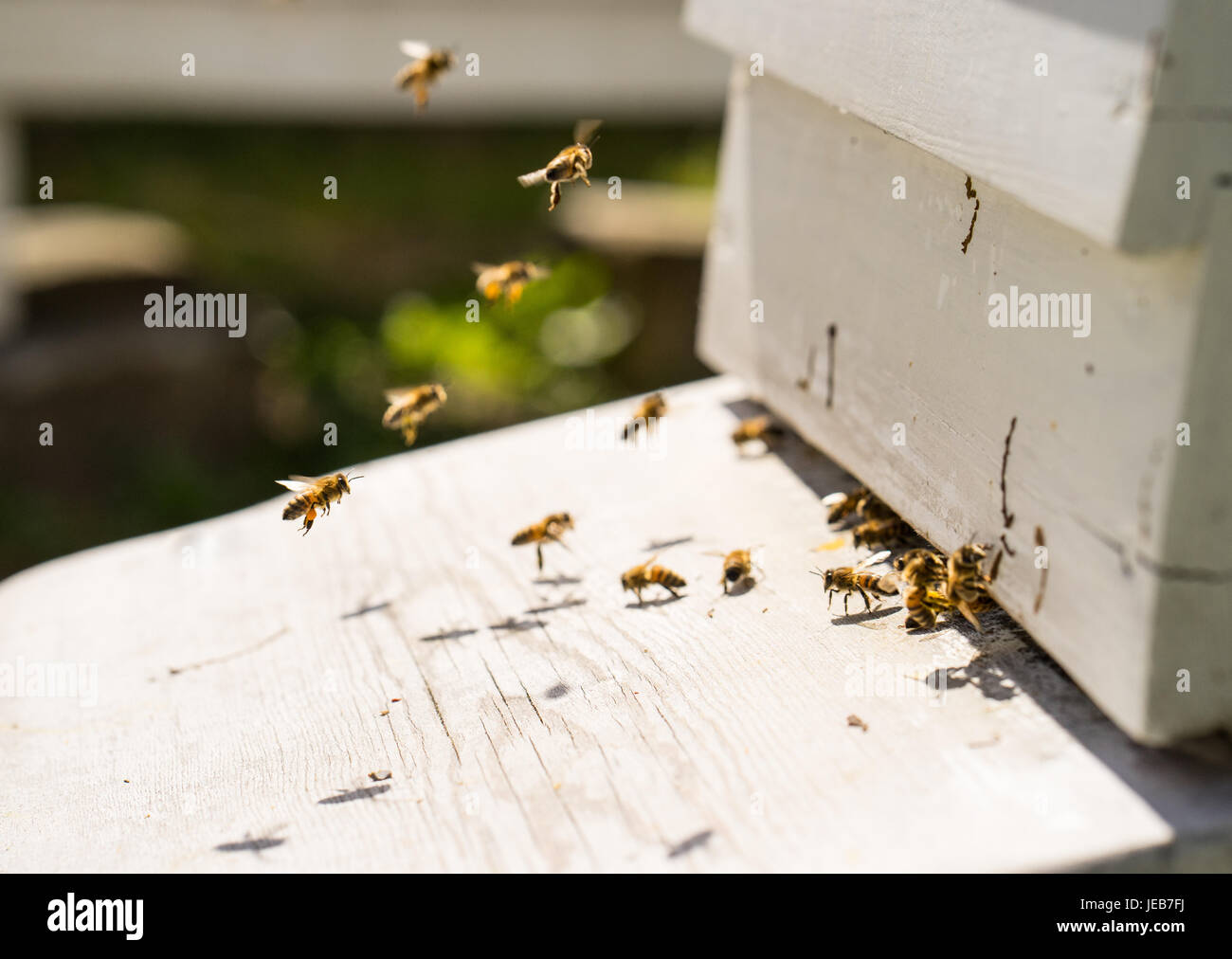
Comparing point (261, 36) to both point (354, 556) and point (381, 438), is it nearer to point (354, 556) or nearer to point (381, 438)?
point (381, 438)

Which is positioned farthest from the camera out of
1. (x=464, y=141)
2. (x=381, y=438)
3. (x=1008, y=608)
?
(x=464, y=141)

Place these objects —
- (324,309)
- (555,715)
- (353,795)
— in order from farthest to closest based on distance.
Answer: (324,309) < (555,715) < (353,795)

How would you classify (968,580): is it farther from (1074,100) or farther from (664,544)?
(664,544)

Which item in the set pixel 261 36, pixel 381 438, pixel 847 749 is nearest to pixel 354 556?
pixel 847 749

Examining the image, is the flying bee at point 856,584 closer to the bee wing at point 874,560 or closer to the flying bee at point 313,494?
the bee wing at point 874,560

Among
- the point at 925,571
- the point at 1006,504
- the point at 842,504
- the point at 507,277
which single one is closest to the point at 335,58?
the point at 507,277

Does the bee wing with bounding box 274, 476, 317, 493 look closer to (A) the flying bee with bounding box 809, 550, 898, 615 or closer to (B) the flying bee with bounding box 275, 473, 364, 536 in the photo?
(B) the flying bee with bounding box 275, 473, 364, 536

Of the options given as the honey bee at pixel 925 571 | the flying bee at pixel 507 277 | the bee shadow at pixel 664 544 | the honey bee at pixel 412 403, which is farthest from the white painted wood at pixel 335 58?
the honey bee at pixel 925 571
